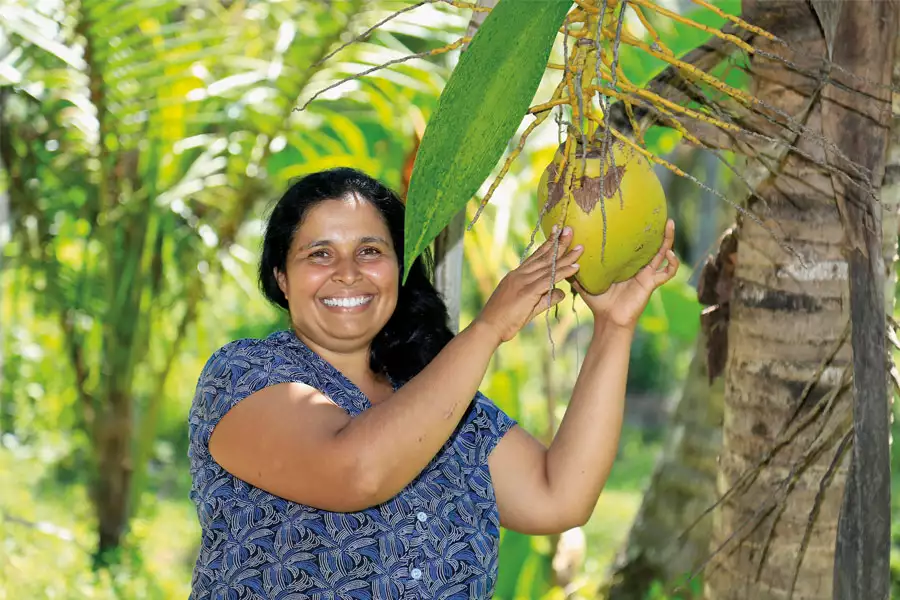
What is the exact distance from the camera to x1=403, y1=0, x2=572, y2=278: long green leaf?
726mm

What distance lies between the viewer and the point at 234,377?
1342 millimetres

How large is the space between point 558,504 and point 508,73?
0.91m

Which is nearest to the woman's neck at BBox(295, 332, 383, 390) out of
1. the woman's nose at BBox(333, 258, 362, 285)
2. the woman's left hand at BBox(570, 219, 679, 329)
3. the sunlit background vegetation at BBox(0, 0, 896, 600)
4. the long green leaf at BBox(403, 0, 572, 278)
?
the woman's nose at BBox(333, 258, 362, 285)

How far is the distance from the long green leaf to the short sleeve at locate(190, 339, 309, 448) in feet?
2.01

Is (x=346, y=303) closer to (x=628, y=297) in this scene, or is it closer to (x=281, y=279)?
(x=281, y=279)

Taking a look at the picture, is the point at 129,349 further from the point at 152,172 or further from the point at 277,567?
the point at 277,567

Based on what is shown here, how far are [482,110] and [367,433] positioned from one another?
511mm

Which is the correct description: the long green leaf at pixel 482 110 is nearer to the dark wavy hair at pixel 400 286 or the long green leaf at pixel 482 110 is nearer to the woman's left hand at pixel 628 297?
the woman's left hand at pixel 628 297

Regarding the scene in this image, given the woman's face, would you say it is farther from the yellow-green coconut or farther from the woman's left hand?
the yellow-green coconut

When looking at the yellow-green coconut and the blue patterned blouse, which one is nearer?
the yellow-green coconut

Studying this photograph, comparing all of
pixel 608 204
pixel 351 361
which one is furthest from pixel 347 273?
pixel 608 204

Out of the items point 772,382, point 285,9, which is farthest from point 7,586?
point 772,382

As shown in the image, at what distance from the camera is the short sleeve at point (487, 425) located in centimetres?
155

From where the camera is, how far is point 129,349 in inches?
125
